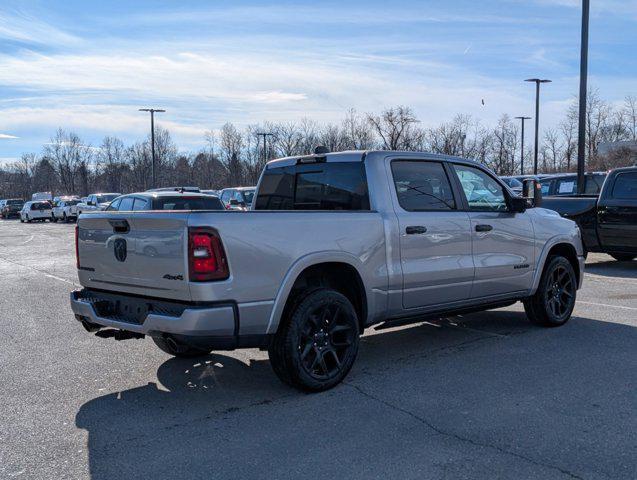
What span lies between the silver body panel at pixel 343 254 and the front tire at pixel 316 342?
0.20m

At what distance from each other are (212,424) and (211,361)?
1743mm

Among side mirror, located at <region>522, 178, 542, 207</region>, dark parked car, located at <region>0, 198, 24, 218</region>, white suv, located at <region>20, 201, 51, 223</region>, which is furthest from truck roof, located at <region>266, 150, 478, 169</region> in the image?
dark parked car, located at <region>0, 198, 24, 218</region>

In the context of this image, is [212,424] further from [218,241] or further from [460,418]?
[460,418]

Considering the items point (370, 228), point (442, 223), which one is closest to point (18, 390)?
point (370, 228)

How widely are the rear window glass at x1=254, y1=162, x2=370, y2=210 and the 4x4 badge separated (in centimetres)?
191

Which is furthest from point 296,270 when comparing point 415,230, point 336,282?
point 415,230

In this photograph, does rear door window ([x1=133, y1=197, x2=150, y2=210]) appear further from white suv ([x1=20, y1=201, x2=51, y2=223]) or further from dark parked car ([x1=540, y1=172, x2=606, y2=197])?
white suv ([x1=20, y1=201, x2=51, y2=223])

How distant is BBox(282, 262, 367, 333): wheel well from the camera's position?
209 inches

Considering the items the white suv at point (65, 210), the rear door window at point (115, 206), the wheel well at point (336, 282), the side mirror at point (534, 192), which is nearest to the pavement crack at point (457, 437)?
the wheel well at point (336, 282)

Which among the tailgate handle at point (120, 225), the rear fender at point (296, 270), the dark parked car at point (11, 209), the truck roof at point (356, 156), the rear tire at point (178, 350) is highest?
the truck roof at point (356, 156)

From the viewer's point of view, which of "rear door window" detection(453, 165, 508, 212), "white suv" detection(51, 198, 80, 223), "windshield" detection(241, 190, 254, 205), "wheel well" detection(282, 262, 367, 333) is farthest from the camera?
"white suv" detection(51, 198, 80, 223)

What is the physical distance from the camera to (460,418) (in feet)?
15.1

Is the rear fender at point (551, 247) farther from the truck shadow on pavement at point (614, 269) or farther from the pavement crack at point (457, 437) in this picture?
the truck shadow on pavement at point (614, 269)

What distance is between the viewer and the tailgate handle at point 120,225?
5.09 metres
